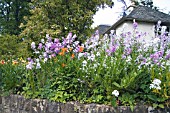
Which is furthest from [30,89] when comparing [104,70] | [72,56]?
[104,70]

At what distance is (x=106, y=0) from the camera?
12.6 meters

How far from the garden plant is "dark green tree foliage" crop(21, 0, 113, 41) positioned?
26.1 feet

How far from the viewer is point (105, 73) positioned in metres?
3.03

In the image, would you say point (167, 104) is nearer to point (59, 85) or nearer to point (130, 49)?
point (130, 49)

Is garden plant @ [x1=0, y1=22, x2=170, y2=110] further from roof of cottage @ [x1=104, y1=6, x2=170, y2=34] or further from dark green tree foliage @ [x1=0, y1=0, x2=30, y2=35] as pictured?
dark green tree foliage @ [x1=0, y1=0, x2=30, y2=35]

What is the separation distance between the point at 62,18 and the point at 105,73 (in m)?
9.24

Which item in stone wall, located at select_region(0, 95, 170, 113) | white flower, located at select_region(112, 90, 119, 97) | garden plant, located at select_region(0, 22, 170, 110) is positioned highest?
garden plant, located at select_region(0, 22, 170, 110)

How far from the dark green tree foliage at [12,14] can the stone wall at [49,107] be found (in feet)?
48.3

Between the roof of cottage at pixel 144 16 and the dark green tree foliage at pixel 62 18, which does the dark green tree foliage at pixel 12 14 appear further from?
the roof of cottage at pixel 144 16

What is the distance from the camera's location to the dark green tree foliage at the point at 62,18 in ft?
38.5

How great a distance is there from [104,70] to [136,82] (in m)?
0.44

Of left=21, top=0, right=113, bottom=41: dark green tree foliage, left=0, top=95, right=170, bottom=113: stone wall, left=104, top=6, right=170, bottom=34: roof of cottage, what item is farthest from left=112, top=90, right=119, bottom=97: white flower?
left=104, top=6, right=170, bottom=34: roof of cottage

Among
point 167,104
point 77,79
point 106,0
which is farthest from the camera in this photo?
point 106,0

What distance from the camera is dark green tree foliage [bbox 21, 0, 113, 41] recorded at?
11727 mm
